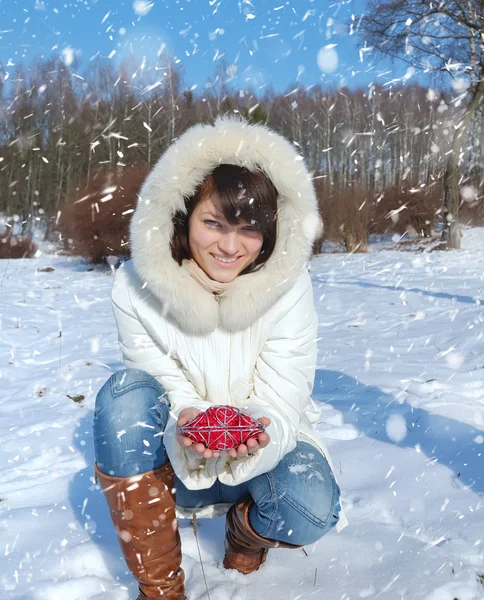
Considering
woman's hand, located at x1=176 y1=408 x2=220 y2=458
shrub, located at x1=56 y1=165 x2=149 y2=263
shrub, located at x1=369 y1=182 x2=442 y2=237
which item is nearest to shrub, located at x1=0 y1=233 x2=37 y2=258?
shrub, located at x1=56 y1=165 x2=149 y2=263

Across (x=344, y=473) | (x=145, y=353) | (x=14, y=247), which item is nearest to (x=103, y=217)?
(x=14, y=247)

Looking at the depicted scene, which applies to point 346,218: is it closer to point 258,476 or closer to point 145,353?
point 145,353

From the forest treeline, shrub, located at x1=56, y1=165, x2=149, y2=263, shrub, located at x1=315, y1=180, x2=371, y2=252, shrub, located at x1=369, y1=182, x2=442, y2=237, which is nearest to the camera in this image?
shrub, located at x1=56, y1=165, x2=149, y2=263

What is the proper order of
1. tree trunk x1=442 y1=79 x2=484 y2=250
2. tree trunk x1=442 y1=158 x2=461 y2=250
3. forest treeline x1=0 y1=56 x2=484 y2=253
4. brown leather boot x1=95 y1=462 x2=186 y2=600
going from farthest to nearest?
forest treeline x1=0 y1=56 x2=484 y2=253 < tree trunk x1=442 y1=158 x2=461 y2=250 < tree trunk x1=442 y1=79 x2=484 y2=250 < brown leather boot x1=95 y1=462 x2=186 y2=600

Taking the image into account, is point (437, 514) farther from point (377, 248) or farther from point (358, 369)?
point (377, 248)

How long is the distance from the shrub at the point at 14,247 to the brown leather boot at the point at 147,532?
51.2 ft

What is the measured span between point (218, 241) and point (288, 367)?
448mm

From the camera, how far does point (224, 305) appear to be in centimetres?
181

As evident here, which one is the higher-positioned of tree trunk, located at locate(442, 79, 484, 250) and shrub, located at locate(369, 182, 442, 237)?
tree trunk, located at locate(442, 79, 484, 250)

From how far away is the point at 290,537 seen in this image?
167 centimetres

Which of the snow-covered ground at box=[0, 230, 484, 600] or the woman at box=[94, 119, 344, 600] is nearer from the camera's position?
the woman at box=[94, 119, 344, 600]

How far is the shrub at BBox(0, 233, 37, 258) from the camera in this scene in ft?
52.6

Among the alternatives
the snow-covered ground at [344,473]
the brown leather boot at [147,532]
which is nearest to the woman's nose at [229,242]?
the brown leather boot at [147,532]

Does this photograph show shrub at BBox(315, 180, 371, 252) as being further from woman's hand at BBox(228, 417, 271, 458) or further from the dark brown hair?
woman's hand at BBox(228, 417, 271, 458)
